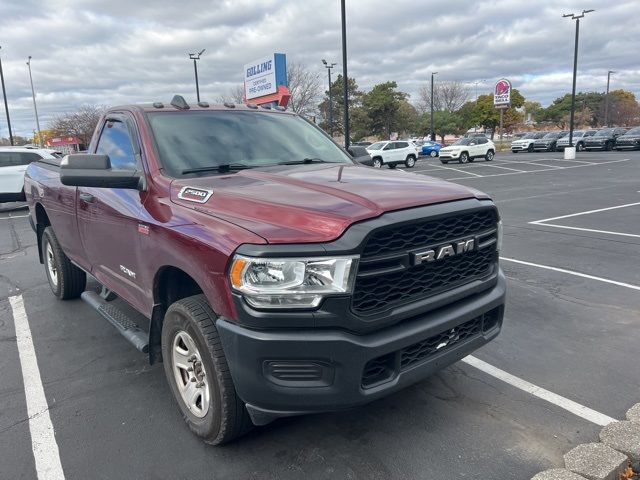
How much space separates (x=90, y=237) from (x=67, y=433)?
173 centimetres

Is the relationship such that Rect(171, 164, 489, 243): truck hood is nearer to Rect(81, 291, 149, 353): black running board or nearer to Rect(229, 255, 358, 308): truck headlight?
Rect(229, 255, 358, 308): truck headlight

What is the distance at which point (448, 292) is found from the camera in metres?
2.79

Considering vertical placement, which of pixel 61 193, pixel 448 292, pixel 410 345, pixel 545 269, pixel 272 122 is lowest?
pixel 545 269

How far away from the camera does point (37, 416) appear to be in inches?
133

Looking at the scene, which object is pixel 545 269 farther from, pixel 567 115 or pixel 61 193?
pixel 567 115

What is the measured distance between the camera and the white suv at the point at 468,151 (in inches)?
1256

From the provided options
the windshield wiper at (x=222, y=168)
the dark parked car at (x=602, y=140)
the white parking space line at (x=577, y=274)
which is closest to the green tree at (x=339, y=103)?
the dark parked car at (x=602, y=140)

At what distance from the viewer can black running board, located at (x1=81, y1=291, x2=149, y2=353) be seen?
3.39 m

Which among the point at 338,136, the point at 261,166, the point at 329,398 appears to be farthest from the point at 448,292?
the point at 338,136

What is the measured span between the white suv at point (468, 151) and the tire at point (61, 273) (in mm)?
28767

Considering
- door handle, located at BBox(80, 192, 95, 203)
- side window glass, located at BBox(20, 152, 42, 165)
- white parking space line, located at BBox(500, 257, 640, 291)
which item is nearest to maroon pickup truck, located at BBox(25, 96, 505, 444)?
door handle, located at BBox(80, 192, 95, 203)

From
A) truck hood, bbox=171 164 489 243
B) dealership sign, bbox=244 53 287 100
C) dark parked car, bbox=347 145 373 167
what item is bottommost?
truck hood, bbox=171 164 489 243

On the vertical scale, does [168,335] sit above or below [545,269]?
above

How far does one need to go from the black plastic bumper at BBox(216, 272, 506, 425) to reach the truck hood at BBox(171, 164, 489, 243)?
47cm
